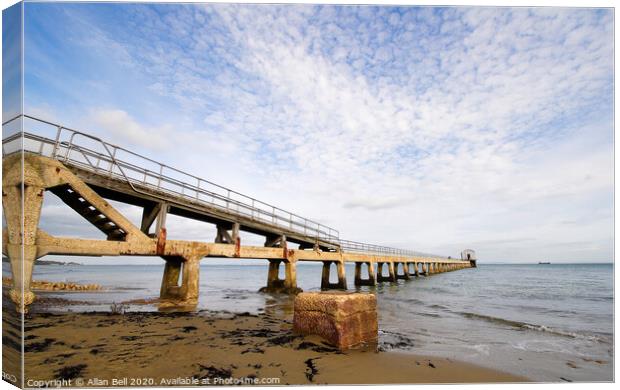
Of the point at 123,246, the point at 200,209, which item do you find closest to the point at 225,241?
the point at 200,209

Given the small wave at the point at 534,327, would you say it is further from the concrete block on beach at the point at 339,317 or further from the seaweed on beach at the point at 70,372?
the seaweed on beach at the point at 70,372

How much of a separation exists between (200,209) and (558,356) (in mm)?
11300

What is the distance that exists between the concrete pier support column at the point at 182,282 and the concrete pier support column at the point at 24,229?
445 centimetres

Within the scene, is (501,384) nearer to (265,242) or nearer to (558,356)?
(558,356)

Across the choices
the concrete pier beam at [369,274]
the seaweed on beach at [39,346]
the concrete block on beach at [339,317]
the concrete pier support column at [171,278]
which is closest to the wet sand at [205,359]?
the seaweed on beach at [39,346]

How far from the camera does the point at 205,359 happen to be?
4254mm

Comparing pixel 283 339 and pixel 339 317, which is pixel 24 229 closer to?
pixel 283 339

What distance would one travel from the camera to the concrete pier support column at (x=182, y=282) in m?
10.4

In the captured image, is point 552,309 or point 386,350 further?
point 552,309

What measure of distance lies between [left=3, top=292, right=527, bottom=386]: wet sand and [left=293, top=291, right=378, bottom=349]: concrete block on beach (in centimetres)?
19

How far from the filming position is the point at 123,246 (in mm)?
8844

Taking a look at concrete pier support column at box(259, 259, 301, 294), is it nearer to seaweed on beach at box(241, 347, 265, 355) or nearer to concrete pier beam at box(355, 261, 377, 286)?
concrete pier beam at box(355, 261, 377, 286)

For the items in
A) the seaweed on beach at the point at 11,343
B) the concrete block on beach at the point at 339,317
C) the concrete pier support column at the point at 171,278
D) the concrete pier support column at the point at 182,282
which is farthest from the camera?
the concrete pier support column at the point at 171,278

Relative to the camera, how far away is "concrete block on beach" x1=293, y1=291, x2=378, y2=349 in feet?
16.3
